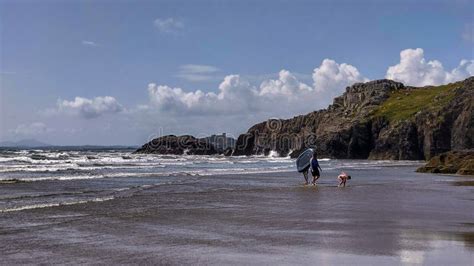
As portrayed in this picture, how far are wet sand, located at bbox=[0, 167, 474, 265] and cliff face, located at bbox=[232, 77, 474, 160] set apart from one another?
80877 millimetres

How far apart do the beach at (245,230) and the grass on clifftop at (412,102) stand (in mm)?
93041

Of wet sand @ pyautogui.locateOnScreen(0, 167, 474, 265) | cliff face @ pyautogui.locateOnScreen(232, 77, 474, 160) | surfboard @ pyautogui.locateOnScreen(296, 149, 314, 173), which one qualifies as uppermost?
cliff face @ pyautogui.locateOnScreen(232, 77, 474, 160)

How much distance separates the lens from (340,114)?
486 ft

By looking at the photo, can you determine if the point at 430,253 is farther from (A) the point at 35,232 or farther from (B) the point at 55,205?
(B) the point at 55,205

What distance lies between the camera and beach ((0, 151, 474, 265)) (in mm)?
12297

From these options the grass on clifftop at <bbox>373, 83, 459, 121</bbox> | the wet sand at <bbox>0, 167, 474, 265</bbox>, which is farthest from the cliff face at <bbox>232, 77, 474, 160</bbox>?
the wet sand at <bbox>0, 167, 474, 265</bbox>

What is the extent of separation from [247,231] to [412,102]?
440 ft

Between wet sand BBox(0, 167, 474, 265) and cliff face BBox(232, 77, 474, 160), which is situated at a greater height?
cliff face BBox(232, 77, 474, 160)

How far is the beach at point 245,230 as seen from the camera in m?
12.3

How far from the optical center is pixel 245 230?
1639 cm

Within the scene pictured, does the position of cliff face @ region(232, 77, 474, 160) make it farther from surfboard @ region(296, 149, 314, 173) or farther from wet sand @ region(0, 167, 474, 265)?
wet sand @ region(0, 167, 474, 265)

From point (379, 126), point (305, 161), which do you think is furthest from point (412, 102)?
point (305, 161)

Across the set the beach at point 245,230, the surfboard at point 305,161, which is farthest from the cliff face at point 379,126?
the beach at point 245,230

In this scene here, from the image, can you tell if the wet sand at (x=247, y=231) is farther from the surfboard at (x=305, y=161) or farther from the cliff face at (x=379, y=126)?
the cliff face at (x=379, y=126)
